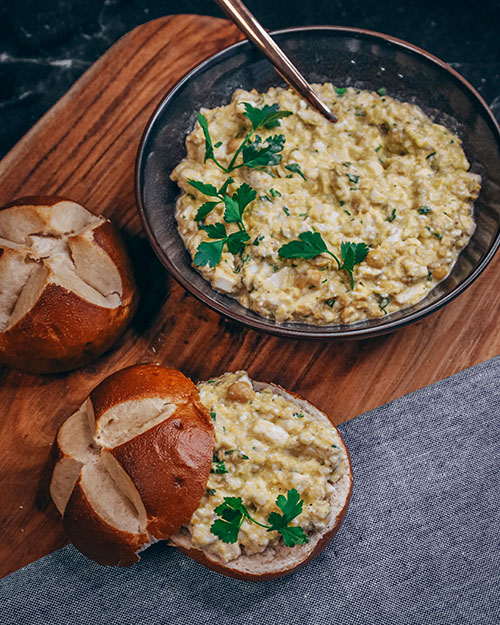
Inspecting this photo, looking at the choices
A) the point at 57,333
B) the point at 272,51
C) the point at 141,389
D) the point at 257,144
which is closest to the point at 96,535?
the point at 141,389

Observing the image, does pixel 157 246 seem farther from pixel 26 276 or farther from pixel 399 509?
pixel 399 509

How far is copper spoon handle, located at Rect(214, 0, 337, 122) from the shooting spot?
10.1 ft

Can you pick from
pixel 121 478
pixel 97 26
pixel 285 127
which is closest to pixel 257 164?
pixel 285 127

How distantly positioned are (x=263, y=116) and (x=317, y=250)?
2.36 feet

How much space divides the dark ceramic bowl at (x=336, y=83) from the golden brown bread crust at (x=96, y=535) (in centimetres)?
100

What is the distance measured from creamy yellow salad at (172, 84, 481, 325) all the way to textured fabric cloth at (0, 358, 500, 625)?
0.83m

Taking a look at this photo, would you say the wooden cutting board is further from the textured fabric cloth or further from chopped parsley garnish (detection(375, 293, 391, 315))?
chopped parsley garnish (detection(375, 293, 391, 315))

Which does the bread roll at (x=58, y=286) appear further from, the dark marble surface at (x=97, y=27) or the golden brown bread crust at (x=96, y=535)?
the dark marble surface at (x=97, y=27)

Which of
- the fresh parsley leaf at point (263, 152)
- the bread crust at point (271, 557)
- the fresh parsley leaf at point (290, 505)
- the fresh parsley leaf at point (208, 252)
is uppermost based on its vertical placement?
the fresh parsley leaf at point (263, 152)

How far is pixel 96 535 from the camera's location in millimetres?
2734

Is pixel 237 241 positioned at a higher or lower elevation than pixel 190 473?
higher

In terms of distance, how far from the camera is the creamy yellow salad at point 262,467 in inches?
107

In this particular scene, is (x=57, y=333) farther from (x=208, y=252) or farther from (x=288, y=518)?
(x=288, y=518)

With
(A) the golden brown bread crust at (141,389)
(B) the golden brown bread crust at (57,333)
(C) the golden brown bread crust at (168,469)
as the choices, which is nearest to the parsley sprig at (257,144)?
Answer: (B) the golden brown bread crust at (57,333)
